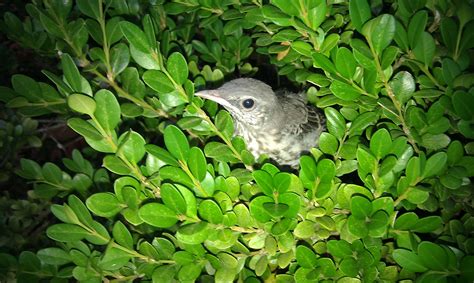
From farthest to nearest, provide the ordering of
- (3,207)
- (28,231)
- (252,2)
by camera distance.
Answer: (28,231) → (3,207) → (252,2)

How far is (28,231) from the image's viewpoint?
59.1 inches

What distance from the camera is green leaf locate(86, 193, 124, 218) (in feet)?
2.45

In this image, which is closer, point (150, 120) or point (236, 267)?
point (236, 267)

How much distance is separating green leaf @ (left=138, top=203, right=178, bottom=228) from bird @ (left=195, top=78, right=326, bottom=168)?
575 mm

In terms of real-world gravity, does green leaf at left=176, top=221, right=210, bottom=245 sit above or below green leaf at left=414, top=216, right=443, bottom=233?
above

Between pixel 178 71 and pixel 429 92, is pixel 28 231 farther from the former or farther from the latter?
pixel 429 92

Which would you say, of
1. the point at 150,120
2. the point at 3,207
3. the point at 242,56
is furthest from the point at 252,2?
the point at 3,207

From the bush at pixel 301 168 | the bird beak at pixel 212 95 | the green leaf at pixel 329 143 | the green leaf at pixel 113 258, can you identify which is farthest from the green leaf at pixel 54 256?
the green leaf at pixel 329 143

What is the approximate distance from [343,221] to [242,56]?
67 cm

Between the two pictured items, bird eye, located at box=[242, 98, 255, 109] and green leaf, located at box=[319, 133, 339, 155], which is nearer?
green leaf, located at box=[319, 133, 339, 155]

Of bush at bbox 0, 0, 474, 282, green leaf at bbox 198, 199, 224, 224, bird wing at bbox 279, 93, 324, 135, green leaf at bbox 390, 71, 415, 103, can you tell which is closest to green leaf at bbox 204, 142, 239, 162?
bush at bbox 0, 0, 474, 282

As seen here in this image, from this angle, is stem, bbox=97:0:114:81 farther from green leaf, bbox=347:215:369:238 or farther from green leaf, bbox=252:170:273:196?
green leaf, bbox=347:215:369:238

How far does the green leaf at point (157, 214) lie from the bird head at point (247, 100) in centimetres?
41

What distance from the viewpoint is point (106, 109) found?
2.38 feet
